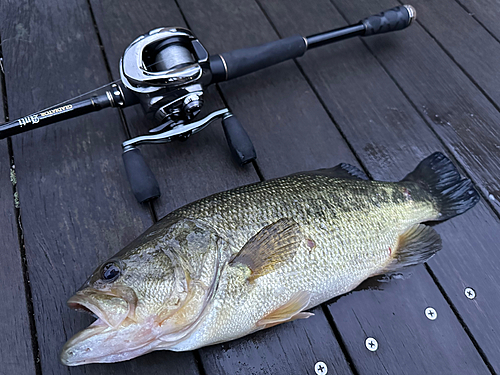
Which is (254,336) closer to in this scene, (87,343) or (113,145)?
(87,343)

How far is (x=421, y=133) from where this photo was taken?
212cm

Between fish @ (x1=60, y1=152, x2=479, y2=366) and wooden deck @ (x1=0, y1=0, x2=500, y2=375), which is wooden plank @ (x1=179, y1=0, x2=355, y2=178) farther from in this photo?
fish @ (x1=60, y1=152, x2=479, y2=366)

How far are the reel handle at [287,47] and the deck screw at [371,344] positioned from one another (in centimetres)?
141

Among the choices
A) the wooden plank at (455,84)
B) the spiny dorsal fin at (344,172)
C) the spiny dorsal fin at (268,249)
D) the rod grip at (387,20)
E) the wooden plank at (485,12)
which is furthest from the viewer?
the wooden plank at (485,12)

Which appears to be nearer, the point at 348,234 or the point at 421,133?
the point at 348,234

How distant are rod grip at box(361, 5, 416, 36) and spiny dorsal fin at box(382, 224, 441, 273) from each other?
50.7 inches

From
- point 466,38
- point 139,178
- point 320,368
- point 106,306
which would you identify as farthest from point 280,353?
point 466,38

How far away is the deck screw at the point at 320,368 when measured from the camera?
58.1 inches

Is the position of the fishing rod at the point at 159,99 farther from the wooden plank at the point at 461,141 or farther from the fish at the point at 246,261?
the wooden plank at the point at 461,141

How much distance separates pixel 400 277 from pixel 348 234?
15.4 inches

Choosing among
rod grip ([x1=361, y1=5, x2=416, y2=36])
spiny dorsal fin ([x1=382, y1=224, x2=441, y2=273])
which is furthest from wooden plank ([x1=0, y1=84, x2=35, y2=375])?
rod grip ([x1=361, y1=5, x2=416, y2=36])

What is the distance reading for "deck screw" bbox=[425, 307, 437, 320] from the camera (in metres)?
1.61

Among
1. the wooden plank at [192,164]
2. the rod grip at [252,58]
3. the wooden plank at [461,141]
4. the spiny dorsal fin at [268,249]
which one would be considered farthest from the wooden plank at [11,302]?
the wooden plank at [461,141]

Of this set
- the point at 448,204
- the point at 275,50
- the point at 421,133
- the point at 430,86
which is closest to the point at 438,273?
the point at 448,204
